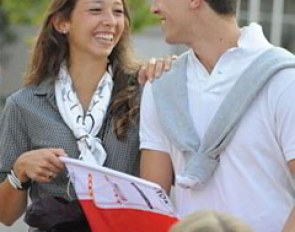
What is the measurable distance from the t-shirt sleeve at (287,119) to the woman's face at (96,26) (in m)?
0.97

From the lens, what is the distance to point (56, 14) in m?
3.89

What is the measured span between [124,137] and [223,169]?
0.65 meters

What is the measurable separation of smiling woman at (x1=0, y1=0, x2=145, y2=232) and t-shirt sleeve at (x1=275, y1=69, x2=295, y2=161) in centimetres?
80

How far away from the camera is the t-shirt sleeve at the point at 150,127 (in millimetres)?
3340

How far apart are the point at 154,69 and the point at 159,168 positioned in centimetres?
38

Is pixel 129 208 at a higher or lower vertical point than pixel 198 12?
lower

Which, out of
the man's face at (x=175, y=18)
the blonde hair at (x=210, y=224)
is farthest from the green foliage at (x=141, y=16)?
the blonde hair at (x=210, y=224)

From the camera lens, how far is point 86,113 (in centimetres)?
371

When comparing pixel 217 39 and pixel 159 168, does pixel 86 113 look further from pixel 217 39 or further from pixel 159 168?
pixel 217 39

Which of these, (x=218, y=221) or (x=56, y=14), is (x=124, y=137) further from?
(x=218, y=221)

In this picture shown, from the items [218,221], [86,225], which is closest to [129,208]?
[86,225]

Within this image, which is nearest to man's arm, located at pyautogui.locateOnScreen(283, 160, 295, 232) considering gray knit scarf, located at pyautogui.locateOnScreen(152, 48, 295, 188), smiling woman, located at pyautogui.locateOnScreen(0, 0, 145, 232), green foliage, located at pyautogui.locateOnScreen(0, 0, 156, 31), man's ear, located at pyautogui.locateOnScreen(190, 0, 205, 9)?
gray knit scarf, located at pyautogui.locateOnScreen(152, 48, 295, 188)

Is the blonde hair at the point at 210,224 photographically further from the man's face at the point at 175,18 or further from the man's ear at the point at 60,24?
the man's ear at the point at 60,24

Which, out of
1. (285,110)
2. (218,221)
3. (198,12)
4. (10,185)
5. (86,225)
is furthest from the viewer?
(10,185)
